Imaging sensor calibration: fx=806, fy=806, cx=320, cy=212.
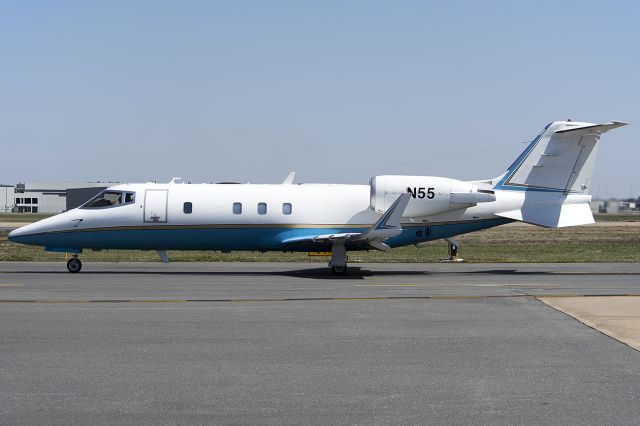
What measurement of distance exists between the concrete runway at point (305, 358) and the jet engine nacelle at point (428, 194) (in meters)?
5.94

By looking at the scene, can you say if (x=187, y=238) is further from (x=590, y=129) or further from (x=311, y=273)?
(x=590, y=129)

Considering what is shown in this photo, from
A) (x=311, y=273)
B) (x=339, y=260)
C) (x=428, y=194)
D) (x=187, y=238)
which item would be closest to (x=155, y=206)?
(x=187, y=238)

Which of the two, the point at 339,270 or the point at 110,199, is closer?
the point at 339,270

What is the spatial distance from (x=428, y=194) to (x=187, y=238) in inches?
305

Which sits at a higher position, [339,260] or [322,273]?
[339,260]

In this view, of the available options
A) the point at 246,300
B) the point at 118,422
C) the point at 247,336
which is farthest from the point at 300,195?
the point at 118,422

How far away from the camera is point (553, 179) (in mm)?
26188

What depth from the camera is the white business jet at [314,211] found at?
999 inches

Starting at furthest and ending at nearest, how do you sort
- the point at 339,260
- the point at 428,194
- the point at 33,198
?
1. the point at 33,198
2. the point at 428,194
3. the point at 339,260

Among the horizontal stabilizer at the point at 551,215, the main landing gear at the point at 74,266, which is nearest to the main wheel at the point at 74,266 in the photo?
the main landing gear at the point at 74,266

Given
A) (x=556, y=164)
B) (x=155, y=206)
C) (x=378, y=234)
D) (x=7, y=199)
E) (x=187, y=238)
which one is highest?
(x=7, y=199)

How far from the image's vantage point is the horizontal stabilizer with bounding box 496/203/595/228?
2598 centimetres

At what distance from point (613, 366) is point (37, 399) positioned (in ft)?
22.7

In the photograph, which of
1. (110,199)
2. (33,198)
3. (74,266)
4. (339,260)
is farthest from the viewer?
(33,198)
